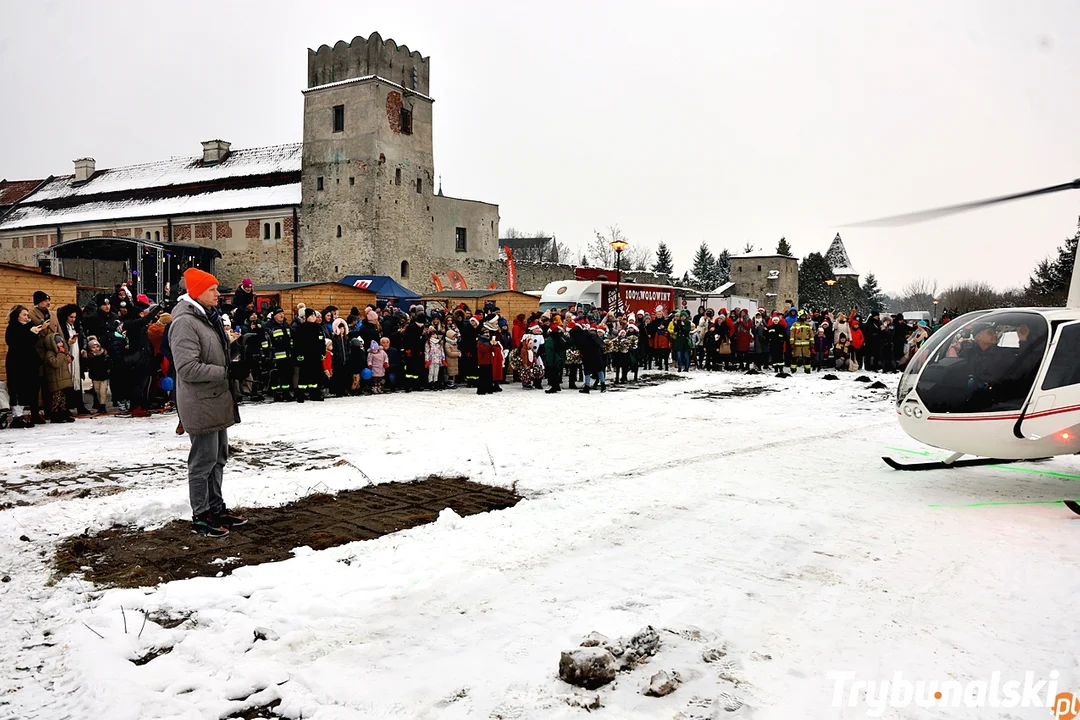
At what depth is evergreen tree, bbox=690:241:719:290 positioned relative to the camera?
85188mm

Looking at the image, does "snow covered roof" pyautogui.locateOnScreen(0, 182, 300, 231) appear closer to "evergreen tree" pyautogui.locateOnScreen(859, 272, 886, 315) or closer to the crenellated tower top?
the crenellated tower top

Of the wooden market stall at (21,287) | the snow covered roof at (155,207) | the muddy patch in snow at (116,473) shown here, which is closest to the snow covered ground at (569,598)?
the muddy patch in snow at (116,473)

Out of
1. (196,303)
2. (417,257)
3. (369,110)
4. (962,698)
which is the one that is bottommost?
→ (962,698)

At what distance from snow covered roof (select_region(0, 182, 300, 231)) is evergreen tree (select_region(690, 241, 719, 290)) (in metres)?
51.8

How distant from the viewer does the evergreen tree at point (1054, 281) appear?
145 feet

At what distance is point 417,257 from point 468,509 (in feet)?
136

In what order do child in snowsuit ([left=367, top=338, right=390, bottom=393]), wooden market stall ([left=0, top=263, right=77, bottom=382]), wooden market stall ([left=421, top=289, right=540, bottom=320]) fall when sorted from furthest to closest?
wooden market stall ([left=421, top=289, right=540, bottom=320]) < child in snowsuit ([left=367, top=338, right=390, bottom=393]) < wooden market stall ([left=0, top=263, right=77, bottom=382])

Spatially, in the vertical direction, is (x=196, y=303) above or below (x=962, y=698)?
above

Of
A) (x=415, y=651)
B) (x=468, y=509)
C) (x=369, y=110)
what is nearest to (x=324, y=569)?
(x=415, y=651)

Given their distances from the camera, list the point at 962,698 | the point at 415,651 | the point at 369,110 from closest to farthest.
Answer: the point at 962,698 → the point at 415,651 → the point at 369,110

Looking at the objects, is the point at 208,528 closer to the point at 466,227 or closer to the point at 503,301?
the point at 503,301

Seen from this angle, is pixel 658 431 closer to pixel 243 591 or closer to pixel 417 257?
pixel 243 591

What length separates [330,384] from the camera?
1534 centimetres

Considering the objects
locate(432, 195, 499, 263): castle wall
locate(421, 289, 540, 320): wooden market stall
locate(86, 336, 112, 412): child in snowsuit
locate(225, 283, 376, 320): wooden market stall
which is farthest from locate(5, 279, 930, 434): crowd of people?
locate(432, 195, 499, 263): castle wall
